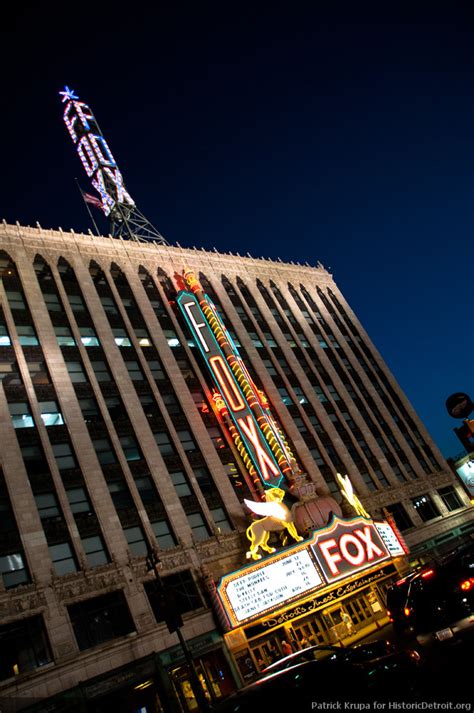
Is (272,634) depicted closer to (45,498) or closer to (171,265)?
(45,498)

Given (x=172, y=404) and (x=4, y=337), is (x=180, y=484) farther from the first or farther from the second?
(x=4, y=337)

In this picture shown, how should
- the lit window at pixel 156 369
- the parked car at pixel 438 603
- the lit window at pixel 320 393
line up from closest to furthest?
the parked car at pixel 438 603 → the lit window at pixel 156 369 → the lit window at pixel 320 393

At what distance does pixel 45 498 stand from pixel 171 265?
26115 mm

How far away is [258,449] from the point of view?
33.7 meters

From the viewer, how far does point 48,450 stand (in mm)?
28688

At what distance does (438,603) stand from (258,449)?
20.4 meters

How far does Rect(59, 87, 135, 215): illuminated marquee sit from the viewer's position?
2000 inches

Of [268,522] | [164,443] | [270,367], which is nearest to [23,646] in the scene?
[164,443]

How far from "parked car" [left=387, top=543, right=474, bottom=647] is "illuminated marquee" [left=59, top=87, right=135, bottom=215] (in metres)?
46.0

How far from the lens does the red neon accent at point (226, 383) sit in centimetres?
3538

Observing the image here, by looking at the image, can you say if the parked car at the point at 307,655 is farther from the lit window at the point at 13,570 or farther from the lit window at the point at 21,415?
the lit window at the point at 21,415

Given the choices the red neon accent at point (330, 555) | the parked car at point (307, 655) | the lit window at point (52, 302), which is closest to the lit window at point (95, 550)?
the red neon accent at point (330, 555)

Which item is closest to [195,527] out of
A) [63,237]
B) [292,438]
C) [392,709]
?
[292,438]

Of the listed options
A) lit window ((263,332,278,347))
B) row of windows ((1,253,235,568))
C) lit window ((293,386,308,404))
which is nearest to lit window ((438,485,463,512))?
lit window ((293,386,308,404))
